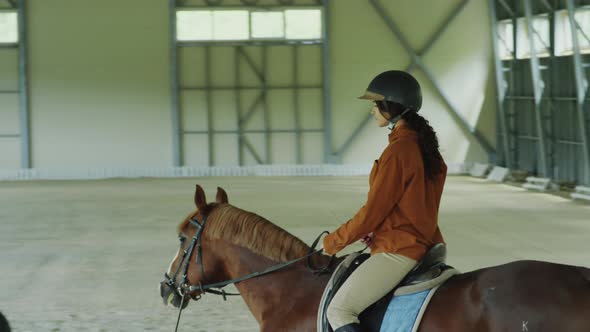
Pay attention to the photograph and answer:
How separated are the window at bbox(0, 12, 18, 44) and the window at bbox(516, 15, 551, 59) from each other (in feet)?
39.7

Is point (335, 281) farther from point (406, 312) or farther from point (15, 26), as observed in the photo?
point (15, 26)

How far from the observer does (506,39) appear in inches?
816

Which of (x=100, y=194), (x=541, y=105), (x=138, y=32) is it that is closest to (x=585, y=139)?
(x=541, y=105)

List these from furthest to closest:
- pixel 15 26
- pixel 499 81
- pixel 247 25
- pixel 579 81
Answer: pixel 247 25 → pixel 15 26 → pixel 499 81 → pixel 579 81

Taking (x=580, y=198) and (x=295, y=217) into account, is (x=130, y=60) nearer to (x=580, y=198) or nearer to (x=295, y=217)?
(x=295, y=217)

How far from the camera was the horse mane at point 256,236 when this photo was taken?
3.70 meters

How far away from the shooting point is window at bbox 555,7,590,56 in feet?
52.5

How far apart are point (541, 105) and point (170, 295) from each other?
15505mm

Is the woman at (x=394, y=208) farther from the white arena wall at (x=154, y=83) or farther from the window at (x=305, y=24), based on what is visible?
the window at (x=305, y=24)

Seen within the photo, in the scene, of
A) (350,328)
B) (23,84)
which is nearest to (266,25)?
(23,84)

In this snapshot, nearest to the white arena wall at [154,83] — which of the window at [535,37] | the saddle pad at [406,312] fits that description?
the window at [535,37]

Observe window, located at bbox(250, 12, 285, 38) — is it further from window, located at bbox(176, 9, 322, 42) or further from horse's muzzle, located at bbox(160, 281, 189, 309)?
horse's muzzle, located at bbox(160, 281, 189, 309)

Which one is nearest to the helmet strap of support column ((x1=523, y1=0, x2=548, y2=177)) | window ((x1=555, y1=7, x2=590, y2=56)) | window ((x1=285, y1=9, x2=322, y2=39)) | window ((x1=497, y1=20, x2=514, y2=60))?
window ((x1=555, y1=7, x2=590, y2=56))

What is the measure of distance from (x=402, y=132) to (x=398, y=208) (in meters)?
0.32
